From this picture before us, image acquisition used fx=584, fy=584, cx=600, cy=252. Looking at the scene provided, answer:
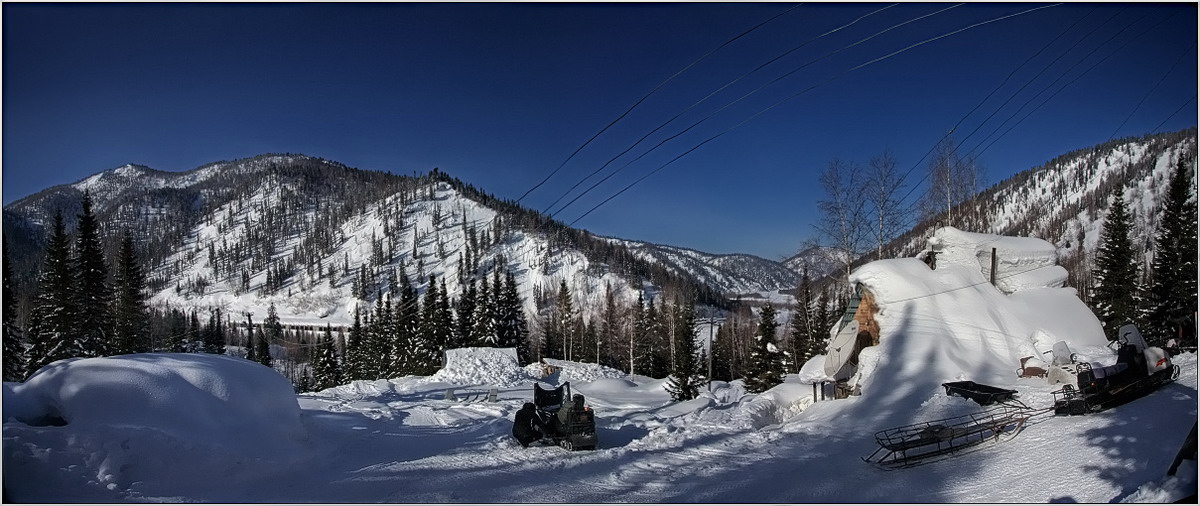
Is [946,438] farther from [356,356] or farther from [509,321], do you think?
[356,356]

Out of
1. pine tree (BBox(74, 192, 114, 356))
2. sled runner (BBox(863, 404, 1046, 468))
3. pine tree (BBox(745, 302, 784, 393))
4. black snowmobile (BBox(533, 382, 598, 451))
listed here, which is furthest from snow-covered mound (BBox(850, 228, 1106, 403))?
pine tree (BBox(74, 192, 114, 356))

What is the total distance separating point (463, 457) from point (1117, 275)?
4123 centimetres

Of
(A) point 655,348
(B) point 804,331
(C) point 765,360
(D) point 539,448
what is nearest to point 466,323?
(A) point 655,348

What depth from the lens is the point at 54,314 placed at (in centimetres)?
3089

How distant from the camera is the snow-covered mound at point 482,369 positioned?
35.6m

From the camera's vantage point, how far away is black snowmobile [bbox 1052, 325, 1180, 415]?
11.4m

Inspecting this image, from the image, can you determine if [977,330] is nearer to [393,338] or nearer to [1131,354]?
[1131,354]

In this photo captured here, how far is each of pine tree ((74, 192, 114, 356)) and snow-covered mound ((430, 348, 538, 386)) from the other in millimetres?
19103

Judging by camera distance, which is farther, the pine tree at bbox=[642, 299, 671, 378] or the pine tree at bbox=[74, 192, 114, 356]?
the pine tree at bbox=[642, 299, 671, 378]

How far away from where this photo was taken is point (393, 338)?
54938 mm

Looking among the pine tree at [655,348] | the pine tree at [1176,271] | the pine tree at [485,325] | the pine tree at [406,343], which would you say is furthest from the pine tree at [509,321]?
the pine tree at [1176,271]

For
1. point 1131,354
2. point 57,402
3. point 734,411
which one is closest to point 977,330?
point 1131,354

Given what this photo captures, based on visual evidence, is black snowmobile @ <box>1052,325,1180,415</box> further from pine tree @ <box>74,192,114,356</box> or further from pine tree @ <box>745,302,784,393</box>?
pine tree @ <box>74,192,114,356</box>

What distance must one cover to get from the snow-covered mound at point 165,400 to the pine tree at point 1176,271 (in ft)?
137
